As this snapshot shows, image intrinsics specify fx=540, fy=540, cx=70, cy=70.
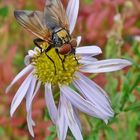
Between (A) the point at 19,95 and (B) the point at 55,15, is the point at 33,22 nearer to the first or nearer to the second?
(B) the point at 55,15

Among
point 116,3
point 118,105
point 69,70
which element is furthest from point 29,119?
point 116,3

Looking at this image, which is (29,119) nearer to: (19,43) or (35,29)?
(35,29)

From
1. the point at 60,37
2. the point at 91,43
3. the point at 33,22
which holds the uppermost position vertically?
the point at 33,22

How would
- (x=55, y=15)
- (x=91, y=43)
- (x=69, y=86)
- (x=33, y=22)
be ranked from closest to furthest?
(x=33, y=22) → (x=55, y=15) → (x=69, y=86) → (x=91, y=43)

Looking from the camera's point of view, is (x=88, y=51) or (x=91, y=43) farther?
(x=91, y=43)

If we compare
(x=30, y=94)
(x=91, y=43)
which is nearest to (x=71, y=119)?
(x=30, y=94)

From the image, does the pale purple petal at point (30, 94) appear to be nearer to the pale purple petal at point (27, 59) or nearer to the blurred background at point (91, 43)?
the pale purple petal at point (27, 59)

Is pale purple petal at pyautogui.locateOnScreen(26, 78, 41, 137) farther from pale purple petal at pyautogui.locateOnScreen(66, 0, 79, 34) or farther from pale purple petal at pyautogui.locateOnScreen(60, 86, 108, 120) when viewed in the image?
pale purple petal at pyautogui.locateOnScreen(66, 0, 79, 34)

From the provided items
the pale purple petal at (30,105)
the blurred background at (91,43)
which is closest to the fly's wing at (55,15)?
the pale purple petal at (30,105)
